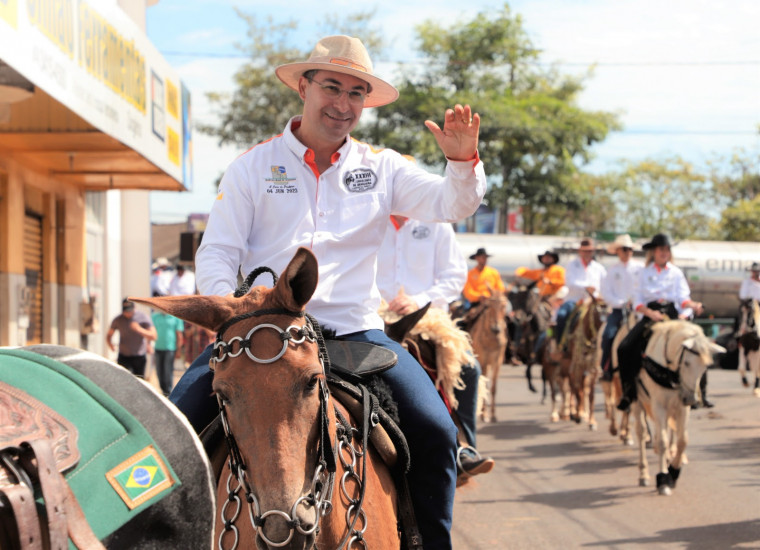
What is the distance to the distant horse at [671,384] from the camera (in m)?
10.3

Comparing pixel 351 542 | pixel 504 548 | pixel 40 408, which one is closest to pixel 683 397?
pixel 504 548

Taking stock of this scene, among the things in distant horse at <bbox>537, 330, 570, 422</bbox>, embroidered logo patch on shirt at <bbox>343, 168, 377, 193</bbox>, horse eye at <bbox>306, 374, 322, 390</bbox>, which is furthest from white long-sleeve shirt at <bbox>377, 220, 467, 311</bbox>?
distant horse at <bbox>537, 330, 570, 422</bbox>

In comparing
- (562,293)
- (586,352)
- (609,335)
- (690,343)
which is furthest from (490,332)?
(690,343)

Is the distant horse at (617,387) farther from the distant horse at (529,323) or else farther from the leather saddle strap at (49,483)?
the leather saddle strap at (49,483)

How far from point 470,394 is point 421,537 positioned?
2.88 m

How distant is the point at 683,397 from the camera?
10.4 m

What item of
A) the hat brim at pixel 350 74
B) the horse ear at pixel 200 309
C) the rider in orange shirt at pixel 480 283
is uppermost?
the hat brim at pixel 350 74

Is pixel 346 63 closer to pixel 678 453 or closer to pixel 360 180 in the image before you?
pixel 360 180

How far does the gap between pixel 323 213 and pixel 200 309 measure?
1.13 metres

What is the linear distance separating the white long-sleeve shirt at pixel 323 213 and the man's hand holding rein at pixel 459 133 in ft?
0.14

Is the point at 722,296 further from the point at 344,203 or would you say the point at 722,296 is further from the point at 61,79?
the point at 344,203

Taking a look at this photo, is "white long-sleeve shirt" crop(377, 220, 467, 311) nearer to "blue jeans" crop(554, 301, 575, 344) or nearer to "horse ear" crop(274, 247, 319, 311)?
"horse ear" crop(274, 247, 319, 311)

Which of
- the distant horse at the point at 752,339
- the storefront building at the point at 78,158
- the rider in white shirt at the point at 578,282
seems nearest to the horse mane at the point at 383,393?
the storefront building at the point at 78,158

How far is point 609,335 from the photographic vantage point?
14031 millimetres
